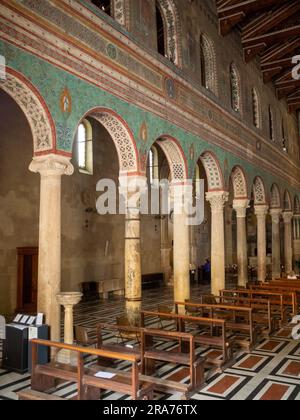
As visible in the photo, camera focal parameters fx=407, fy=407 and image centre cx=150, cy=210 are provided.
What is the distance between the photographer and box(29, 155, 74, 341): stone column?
24.7ft

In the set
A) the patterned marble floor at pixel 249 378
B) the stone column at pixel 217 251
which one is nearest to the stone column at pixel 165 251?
the stone column at pixel 217 251

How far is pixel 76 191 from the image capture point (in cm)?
1559

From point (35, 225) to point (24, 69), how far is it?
23.4 ft

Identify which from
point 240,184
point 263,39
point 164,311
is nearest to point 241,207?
point 240,184

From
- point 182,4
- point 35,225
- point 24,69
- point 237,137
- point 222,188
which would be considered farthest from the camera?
point 237,137

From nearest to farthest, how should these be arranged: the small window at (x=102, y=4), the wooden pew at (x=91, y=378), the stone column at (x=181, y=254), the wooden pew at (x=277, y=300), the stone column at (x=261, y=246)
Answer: the wooden pew at (x=91, y=378) → the wooden pew at (x=277, y=300) → the stone column at (x=181, y=254) → the small window at (x=102, y=4) → the stone column at (x=261, y=246)

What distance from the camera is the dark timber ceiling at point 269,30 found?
15.1 m

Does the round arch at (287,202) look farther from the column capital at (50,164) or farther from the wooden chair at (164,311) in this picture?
the column capital at (50,164)

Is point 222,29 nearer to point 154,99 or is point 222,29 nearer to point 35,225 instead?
point 154,99

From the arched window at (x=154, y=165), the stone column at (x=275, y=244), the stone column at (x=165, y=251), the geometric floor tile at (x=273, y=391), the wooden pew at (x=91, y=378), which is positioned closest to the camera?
the wooden pew at (x=91, y=378)

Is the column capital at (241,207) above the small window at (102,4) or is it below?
below

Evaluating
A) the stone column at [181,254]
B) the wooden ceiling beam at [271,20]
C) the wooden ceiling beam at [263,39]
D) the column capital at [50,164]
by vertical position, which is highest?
the wooden ceiling beam at [271,20]

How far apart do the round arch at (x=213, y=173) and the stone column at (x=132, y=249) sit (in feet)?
16.6

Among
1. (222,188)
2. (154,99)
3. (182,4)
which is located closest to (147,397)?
(154,99)
